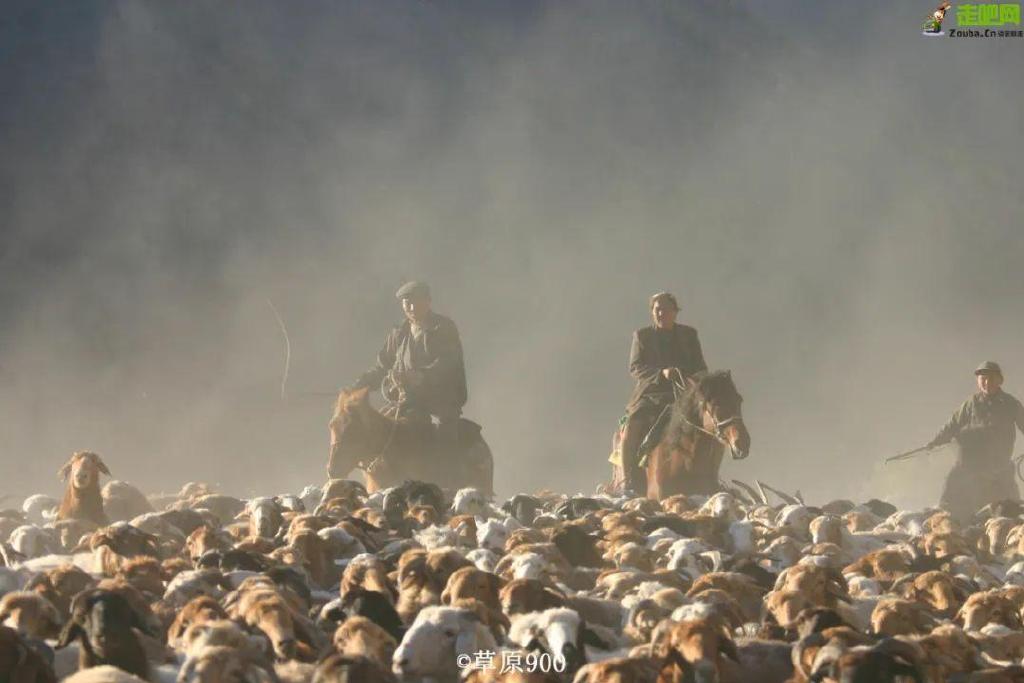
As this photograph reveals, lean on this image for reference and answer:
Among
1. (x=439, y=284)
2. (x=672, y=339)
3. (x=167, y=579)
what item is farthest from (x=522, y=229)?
(x=167, y=579)

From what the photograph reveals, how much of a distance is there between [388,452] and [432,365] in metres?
1.34

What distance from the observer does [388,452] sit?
64.3 feet

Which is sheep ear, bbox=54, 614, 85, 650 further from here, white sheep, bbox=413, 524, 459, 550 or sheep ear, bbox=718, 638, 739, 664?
white sheep, bbox=413, 524, 459, 550

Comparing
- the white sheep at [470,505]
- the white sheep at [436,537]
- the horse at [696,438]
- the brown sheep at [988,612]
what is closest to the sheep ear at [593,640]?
the brown sheep at [988,612]

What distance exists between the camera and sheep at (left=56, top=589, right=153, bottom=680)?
301 inches

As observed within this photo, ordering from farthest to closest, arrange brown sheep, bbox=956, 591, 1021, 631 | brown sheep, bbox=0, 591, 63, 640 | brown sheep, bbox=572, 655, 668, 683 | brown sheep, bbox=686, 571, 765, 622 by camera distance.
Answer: brown sheep, bbox=686, 571, 765, 622 → brown sheep, bbox=956, 591, 1021, 631 → brown sheep, bbox=0, 591, 63, 640 → brown sheep, bbox=572, 655, 668, 683

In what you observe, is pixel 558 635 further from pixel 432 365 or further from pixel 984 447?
pixel 984 447

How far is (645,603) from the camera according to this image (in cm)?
907

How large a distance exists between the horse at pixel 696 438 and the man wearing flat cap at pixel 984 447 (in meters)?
3.59

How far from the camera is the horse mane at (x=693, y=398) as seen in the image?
17656 millimetres

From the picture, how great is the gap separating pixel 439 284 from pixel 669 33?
11.2 meters

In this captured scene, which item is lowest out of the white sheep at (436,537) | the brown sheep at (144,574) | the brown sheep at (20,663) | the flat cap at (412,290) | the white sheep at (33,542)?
the brown sheep at (20,663)

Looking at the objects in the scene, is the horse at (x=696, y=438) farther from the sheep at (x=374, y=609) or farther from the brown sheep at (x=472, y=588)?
the sheep at (x=374, y=609)

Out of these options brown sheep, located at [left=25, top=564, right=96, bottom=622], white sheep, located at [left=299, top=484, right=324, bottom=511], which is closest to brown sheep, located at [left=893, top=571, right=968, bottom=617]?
brown sheep, located at [left=25, top=564, right=96, bottom=622]
